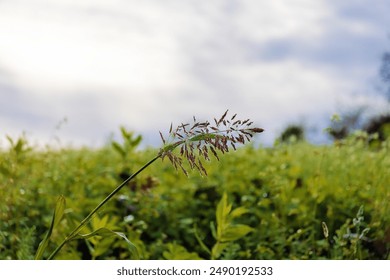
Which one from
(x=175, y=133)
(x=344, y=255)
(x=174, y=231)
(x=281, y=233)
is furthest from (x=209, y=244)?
(x=175, y=133)

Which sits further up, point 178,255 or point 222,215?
point 222,215

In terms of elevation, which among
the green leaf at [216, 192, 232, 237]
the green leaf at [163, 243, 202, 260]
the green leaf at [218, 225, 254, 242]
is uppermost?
the green leaf at [216, 192, 232, 237]

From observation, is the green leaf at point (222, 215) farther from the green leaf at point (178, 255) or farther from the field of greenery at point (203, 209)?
the green leaf at point (178, 255)

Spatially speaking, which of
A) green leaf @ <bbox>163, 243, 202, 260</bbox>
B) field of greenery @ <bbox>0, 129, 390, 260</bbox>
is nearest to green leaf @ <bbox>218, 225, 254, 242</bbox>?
field of greenery @ <bbox>0, 129, 390, 260</bbox>

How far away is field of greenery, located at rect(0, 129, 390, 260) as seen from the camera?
9.69 ft

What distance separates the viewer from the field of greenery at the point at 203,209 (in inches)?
116

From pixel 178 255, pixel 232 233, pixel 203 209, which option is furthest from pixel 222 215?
pixel 203 209

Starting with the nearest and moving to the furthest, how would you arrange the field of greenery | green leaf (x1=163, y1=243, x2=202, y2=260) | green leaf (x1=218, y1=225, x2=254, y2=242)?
green leaf (x1=218, y1=225, x2=254, y2=242), green leaf (x1=163, y1=243, x2=202, y2=260), the field of greenery

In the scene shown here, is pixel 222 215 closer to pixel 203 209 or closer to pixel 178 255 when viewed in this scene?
pixel 178 255

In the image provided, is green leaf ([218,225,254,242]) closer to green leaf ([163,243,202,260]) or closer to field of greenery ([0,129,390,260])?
field of greenery ([0,129,390,260])

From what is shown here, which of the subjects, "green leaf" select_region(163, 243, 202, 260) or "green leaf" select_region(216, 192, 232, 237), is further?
"green leaf" select_region(163, 243, 202, 260)

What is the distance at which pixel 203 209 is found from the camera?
12.3 ft
